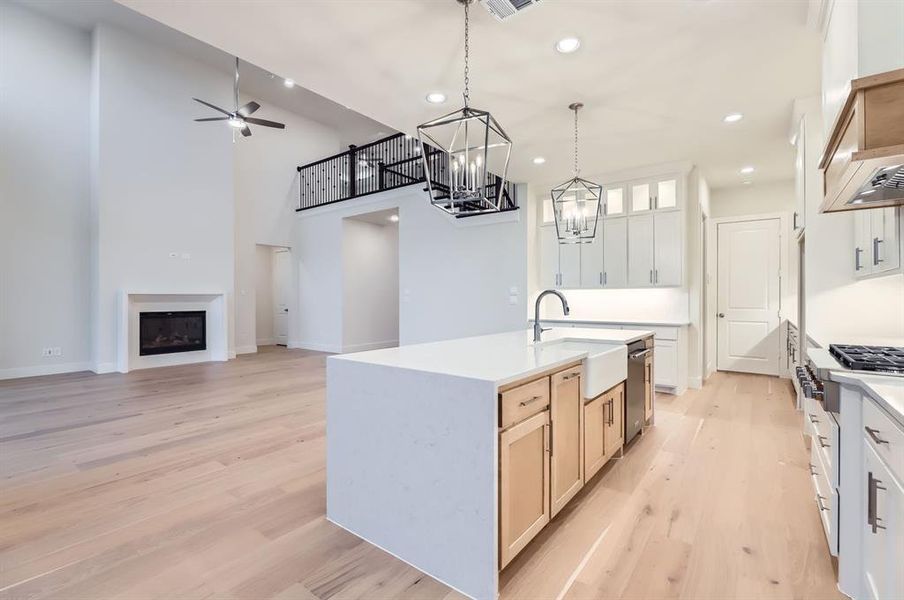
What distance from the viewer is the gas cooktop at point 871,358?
5.33 ft

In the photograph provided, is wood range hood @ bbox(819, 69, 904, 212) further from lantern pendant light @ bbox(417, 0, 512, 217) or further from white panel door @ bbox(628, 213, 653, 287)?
white panel door @ bbox(628, 213, 653, 287)

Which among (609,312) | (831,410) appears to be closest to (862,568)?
(831,410)

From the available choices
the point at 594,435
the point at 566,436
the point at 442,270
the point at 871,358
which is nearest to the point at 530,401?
the point at 566,436

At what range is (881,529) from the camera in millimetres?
1347

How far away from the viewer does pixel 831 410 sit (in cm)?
170

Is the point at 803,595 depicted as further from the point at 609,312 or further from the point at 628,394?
the point at 609,312

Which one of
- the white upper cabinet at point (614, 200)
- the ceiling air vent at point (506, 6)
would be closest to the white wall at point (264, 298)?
the white upper cabinet at point (614, 200)

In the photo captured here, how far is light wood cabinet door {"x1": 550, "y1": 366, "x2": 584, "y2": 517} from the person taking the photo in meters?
2.02

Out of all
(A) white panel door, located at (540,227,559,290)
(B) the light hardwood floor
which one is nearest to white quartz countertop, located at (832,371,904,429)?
(B) the light hardwood floor

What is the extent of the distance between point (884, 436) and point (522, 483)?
1.21 metres

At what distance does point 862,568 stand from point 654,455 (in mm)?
1581

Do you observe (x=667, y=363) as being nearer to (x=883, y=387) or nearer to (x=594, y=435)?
(x=594, y=435)

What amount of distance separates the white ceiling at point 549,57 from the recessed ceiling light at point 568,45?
5cm

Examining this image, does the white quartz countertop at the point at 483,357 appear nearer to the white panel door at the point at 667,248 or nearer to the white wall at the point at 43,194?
the white panel door at the point at 667,248
